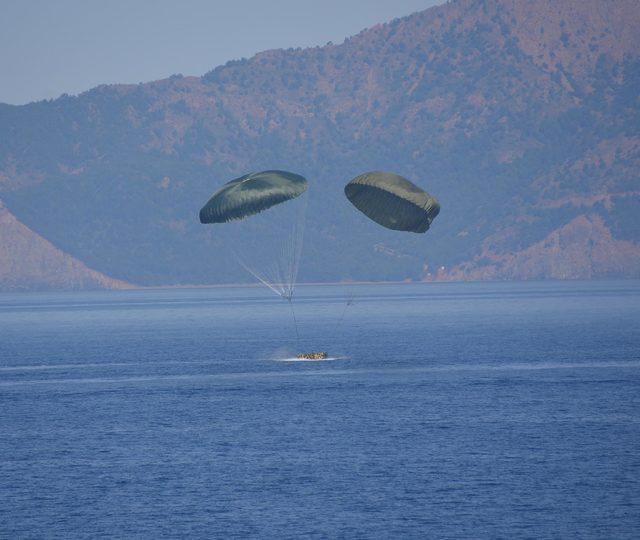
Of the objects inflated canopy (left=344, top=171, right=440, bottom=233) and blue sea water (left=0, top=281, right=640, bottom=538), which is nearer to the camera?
blue sea water (left=0, top=281, right=640, bottom=538)

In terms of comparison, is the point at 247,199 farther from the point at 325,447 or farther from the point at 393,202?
the point at 325,447

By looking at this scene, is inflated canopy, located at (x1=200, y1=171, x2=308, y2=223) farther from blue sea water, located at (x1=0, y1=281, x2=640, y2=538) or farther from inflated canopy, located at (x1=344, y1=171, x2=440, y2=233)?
blue sea water, located at (x1=0, y1=281, x2=640, y2=538)

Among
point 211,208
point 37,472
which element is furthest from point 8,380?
point 37,472

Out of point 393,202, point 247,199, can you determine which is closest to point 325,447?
point 247,199

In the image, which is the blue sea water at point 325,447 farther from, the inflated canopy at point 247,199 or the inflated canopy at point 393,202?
the inflated canopy at point 247,199

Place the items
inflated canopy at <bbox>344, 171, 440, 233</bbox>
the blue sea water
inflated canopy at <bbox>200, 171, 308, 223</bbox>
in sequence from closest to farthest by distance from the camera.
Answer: the blue sea water < inflated canopy at <bbox>200, 171, 308, 223</bbox> < inflated canopy at <bbox>344, 171, 440, 233</bbox>

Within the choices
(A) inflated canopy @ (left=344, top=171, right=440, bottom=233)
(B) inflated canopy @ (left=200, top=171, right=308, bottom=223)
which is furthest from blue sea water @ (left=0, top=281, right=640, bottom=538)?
(B) inflated canopy @ (left=200, top=171, right=308, bottom=223)
